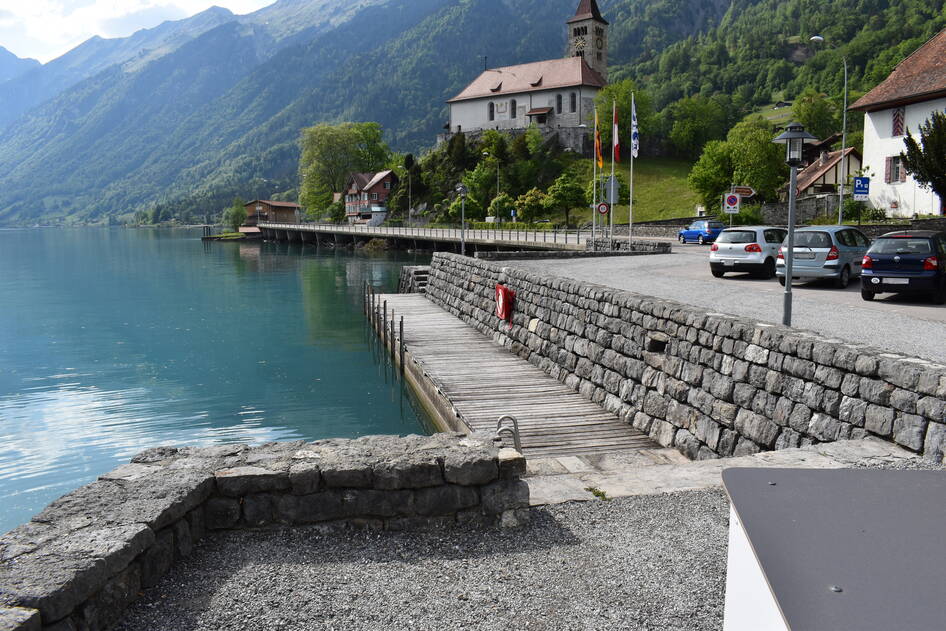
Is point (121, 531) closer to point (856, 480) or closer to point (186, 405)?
point (856, 480)

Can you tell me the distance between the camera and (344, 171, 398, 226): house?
110m

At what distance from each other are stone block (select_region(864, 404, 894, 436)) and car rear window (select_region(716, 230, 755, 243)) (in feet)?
51.0

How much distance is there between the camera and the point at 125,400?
21.0 meters

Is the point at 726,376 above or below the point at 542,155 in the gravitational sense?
below

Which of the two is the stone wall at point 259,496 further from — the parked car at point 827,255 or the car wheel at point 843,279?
the car wheel at point 843,279

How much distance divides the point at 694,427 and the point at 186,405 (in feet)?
49.7

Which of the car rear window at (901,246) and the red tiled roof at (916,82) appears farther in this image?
the red tiled roof at (916,82)

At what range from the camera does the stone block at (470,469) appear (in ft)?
18.4

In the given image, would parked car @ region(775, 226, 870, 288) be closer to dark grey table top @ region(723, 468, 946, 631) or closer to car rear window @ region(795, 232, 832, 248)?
car rear window @ region(795, 232, 832, 248)

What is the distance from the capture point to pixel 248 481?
214 inches

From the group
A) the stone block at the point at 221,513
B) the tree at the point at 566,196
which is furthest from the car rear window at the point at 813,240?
the tree at the point at 566,196

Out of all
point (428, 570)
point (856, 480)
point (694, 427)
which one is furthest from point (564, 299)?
point (856, 480)

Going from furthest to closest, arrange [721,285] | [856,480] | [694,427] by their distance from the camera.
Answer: [721,285] → [694,427] → [856,480]

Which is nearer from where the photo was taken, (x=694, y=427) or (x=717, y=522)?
(x=717, y=522)
